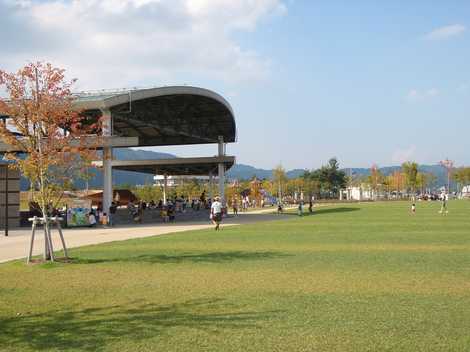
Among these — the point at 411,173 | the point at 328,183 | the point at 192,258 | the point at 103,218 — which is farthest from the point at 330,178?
the point at 192,258

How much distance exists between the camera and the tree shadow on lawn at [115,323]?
6.23 metres

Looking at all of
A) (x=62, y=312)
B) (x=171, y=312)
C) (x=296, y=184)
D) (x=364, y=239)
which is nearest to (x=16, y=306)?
(x=62, y=312)

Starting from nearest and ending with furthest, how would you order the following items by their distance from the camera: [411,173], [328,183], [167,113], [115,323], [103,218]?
[115,323], [103,218], [167,113], [411,173], [328,183]

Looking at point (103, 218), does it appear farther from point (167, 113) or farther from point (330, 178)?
point (330, 178)

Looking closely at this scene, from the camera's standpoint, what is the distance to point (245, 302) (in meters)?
8.09

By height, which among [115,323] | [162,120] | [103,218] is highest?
[162,120]

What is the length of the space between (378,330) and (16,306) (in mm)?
5389

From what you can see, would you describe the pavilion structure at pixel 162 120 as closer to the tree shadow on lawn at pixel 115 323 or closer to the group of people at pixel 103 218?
the group of people at pixel 103 218

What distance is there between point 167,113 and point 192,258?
30.4m

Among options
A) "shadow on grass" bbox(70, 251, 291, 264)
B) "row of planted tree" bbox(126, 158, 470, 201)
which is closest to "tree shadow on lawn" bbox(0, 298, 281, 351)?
"shadow on grass" bbox(70, 251, 291, 264)

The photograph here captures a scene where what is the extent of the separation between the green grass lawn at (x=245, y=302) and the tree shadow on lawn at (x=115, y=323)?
15mm

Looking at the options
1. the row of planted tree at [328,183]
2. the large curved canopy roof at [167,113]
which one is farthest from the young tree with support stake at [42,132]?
the row of planted tree at [328,183]

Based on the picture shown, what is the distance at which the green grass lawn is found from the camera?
6098 millimetres

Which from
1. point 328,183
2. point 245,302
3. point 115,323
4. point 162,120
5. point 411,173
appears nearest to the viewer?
point 115,323
